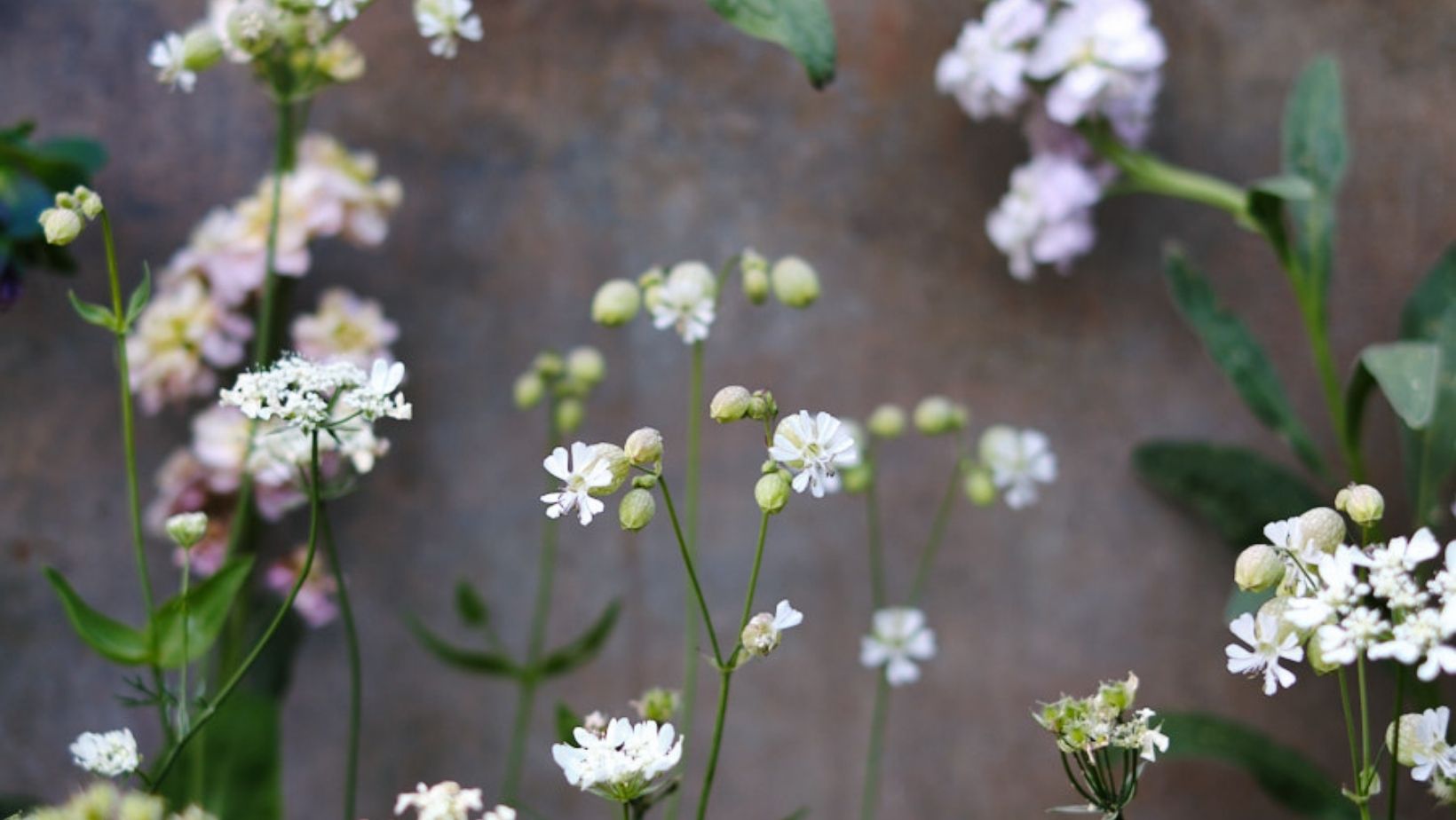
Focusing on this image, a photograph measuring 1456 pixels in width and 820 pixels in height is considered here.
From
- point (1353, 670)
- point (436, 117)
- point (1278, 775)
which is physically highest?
point (436, 117)

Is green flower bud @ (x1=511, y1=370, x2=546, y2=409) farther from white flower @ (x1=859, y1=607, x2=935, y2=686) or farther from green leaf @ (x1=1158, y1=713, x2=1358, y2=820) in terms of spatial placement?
green leaf @ (x1=1158, y1=713, x2=1358, y2=820)

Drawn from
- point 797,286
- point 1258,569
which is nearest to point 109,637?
point 797,286

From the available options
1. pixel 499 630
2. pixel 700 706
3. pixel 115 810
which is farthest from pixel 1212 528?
pixel 115 810

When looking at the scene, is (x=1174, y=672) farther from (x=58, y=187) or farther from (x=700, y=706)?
(x=58, y=187)

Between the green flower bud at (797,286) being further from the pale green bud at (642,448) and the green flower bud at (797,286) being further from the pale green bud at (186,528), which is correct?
the pale green bud at (186,528)

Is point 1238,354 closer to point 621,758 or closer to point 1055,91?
point 1055,91

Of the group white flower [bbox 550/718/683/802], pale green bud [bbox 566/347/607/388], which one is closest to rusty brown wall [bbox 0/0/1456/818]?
pale green bud [bbox 566/347/607/388]
